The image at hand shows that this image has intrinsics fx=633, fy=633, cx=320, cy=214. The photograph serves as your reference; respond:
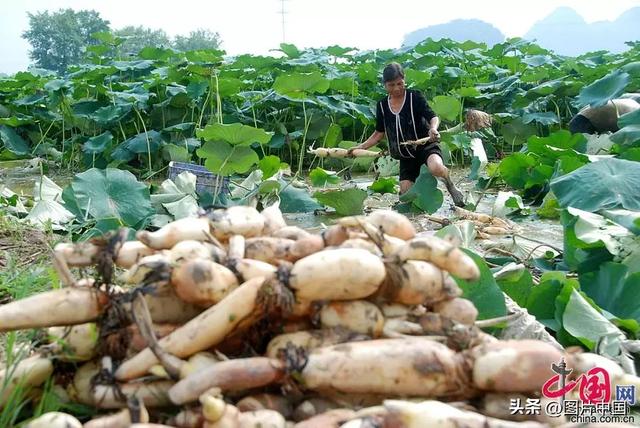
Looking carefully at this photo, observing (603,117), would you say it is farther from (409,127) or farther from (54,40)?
(54,40)

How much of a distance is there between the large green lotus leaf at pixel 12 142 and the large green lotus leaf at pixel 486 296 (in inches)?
300

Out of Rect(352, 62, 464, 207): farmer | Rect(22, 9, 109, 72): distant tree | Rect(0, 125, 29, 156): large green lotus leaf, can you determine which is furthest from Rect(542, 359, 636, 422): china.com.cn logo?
Rect(22, 9, 109, 72): distant tree

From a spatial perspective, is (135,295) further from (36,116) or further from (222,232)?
(36,116)

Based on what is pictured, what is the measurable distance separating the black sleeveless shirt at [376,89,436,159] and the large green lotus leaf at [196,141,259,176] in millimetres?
1523

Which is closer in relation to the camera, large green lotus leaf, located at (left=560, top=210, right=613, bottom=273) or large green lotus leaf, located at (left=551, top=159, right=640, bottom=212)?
large green lotus leaf, located at (left=560, top=210, right=613, bottom=273)

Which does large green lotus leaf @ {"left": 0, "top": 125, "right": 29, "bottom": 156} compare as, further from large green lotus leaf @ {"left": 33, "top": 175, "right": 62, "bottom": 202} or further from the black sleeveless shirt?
the black sleeveless shirt

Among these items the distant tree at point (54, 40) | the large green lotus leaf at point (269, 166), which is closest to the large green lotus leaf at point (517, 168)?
the large green lotus leaf at point (269, 166)

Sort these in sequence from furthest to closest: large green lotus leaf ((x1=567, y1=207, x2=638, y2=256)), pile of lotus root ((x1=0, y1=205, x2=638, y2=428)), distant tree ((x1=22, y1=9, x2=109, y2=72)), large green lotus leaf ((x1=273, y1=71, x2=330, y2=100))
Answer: distant tree ((x1=22, y1=9, x2=109, y2=72))
large green lotus leaf ((x1=273, y1=71, x2=330, y2=100))
large green lotus leaf ((x1=567, y1=207, x2=638, y2=256))
pile of lotus root ((x1=0, y1=205, x2=638, y2=428))

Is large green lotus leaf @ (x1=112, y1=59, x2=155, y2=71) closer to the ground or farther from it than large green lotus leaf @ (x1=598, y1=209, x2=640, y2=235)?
closer to the ground

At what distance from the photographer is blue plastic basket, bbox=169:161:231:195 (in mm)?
4551

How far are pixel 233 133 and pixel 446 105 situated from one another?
3.24m

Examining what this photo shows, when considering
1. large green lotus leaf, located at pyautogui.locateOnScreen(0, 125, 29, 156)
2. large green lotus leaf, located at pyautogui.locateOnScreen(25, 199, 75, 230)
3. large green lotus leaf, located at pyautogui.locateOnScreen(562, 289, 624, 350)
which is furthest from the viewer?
large green lotus leaf, located at pyautogui.locateOnScreen(0, 125, 29, 156)

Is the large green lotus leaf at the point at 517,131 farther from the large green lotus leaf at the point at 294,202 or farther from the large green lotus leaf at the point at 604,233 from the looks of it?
the large green lotus leaf at the point at 604,233

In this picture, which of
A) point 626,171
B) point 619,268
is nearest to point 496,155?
point 626,171
